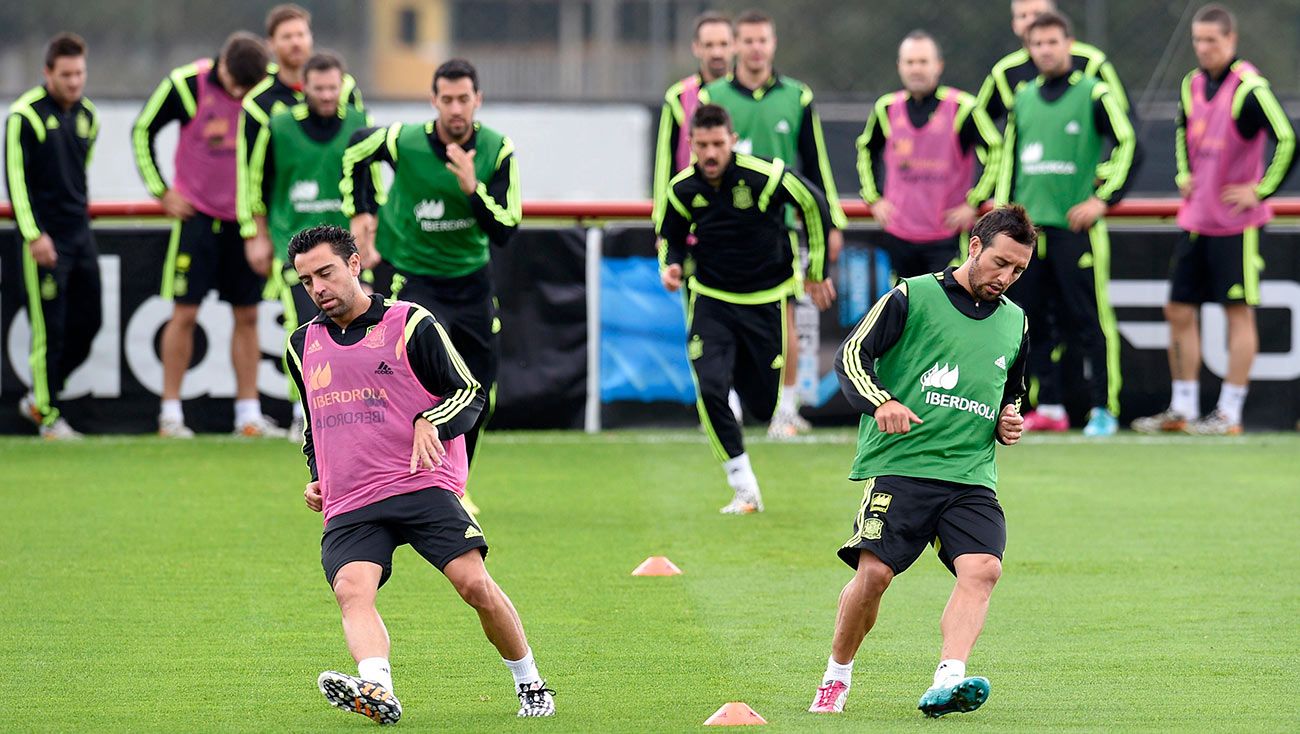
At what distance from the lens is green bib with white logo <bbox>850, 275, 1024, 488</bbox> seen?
6180 mm

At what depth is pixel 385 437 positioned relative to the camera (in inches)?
239

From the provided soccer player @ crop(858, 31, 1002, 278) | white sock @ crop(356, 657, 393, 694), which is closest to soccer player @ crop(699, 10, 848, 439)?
soccer player @ crop(858, 31, 1002, 278)

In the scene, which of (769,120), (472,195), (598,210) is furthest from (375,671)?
(598,210)

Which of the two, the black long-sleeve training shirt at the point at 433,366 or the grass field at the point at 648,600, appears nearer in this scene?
the black long-sleeve training shirt at the point at 433,366

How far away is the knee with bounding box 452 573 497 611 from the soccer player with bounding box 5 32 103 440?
7.39 meters

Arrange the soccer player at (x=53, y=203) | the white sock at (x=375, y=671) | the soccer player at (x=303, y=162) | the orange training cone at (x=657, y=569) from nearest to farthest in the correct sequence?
the white sock at (x=375, y=671)
the orange training cone at (x=657, y=569)
the soccer player at (x=303, y=162)
the soccer player at (x=53, y=203)

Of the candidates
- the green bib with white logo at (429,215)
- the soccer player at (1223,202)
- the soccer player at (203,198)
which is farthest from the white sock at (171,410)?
the soccer player at (1223,202)

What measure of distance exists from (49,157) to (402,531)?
24.6ft

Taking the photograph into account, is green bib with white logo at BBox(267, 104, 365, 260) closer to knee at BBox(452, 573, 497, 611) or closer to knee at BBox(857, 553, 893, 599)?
knee at BBox(452, 573, 497, 611)

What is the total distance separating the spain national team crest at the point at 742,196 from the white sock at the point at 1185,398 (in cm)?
436

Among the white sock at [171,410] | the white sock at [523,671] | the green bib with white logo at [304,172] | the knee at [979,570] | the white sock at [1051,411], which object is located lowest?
the white sock at [171,410]

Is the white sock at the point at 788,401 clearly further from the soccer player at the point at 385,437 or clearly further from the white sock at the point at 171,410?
the soccer player at the point at 385,437

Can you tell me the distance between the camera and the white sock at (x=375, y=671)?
5.68 metres

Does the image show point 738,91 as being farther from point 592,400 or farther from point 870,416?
point 870,416
